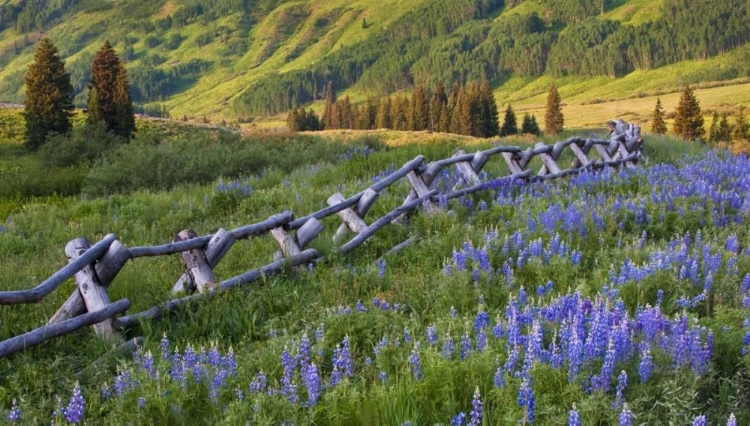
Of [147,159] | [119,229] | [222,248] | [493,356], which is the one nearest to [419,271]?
[222,248]

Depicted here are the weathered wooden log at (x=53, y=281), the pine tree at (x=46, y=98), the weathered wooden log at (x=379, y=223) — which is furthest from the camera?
the pine tree at (x=46, y=98)

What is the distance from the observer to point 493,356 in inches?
144

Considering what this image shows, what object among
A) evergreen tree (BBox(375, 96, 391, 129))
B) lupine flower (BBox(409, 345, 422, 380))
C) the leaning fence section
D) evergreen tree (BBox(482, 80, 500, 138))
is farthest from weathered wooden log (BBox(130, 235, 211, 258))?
evergreen tree (BBox(375, 96, 391, 129))

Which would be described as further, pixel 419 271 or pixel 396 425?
pixel 419 271

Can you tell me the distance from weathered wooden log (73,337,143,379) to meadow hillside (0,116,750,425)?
2 cm

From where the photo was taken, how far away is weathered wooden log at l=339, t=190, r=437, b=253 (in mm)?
6898

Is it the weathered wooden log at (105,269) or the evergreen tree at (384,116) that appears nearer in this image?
the weathered wooden log at (105,269)

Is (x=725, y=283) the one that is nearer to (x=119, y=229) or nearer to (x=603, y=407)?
(x=603, y=407)

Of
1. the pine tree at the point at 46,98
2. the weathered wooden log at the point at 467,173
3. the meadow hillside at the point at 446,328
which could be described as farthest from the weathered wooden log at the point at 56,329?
the pine tree at the point at 46,98

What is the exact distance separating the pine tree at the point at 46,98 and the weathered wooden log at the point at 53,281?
39434 mm

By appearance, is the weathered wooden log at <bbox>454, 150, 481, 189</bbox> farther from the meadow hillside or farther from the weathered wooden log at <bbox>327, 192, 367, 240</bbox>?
the weathered wooden log at <bbox>327, 192, 367, 240</bbox>

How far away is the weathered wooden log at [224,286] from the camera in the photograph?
497 cm

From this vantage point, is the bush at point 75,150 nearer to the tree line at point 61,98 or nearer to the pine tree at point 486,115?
the tree line at point 61,98

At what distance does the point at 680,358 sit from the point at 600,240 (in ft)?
10.7
